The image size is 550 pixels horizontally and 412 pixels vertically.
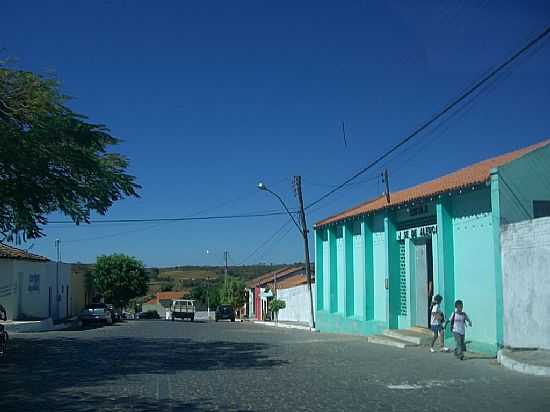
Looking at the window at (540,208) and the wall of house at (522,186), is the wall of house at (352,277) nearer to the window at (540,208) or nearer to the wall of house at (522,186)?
the window at (540,208)

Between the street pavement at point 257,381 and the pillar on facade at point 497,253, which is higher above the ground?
the pillar on facade at point 497,253

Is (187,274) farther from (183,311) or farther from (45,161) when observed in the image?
(45,161)

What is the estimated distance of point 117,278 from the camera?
6606 centimetres

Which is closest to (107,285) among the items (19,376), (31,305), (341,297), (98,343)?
(31,305)

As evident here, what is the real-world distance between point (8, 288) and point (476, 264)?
27054 millimetres

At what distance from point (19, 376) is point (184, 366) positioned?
3668mm

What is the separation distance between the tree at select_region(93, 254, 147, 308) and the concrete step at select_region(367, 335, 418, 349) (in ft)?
147

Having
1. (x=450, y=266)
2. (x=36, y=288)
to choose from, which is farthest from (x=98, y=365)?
(x=36, y=288)

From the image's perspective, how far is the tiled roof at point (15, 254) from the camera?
37344mm

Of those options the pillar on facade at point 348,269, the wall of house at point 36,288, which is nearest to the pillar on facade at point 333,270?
the pillar on facade at point 348,269

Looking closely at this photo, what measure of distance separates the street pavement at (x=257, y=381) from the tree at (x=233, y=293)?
56538mm

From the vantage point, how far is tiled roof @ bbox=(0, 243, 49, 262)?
37344 mm

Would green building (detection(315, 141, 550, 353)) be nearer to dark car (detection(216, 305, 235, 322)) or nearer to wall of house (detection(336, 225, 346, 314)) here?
wall of house (detection(336, 225, 346, 314))

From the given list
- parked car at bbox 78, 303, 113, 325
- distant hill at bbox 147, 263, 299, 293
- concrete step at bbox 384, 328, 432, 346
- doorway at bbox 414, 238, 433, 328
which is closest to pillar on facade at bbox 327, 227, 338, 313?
concrete step at bbox 384, 328, 432, 346
